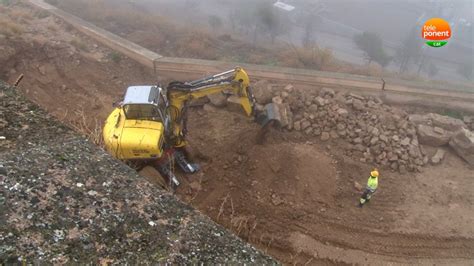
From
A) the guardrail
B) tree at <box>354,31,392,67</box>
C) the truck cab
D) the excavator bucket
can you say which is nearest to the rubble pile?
the excavator bucket

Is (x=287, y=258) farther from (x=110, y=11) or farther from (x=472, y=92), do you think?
(x=110, y=11)

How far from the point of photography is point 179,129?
902 cm

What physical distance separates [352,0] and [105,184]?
43831mm

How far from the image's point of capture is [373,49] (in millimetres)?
25828

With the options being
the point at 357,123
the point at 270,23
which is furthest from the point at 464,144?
the point at 270,23

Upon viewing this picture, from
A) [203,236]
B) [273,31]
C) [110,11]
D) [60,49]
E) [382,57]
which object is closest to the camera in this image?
[203,236]

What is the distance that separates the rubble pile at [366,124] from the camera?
9.87 meters

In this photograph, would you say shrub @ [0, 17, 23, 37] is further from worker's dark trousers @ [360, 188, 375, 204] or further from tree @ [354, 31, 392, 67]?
tree @ [354, 31, 392, 67]

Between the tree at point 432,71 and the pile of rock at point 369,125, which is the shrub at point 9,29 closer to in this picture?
the pile of rock at point 369,125

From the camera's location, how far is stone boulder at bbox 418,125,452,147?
33.7ft

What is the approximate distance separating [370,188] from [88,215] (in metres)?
6.41

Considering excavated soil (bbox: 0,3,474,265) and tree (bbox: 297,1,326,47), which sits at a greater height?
tree (bbox: 297,1,326,47)

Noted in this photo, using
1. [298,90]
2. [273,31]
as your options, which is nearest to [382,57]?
[273,31]

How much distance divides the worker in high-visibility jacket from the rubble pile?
56.9 inches
